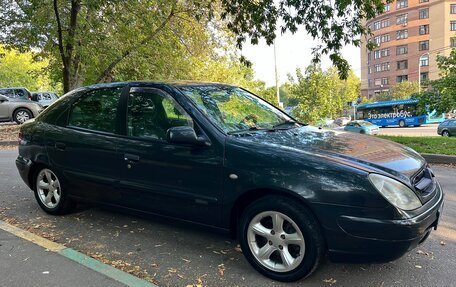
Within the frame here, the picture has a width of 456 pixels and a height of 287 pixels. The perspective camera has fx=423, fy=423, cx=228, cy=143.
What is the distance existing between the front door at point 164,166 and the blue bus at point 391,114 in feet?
140

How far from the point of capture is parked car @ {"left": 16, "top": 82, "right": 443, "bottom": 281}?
3033 mm

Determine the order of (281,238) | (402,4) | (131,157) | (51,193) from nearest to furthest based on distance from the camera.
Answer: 1. (281,238)
2. (131,157)
3. (51,193)
4. (402,4)

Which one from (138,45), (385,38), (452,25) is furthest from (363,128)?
(385,38)

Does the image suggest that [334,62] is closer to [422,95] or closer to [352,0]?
[352,0]

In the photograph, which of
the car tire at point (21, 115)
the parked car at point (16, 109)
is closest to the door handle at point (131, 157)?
the parked car at point (16, 109)

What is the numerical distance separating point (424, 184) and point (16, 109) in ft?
69.8

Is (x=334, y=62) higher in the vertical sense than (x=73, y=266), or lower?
higher

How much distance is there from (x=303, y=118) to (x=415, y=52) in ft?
232

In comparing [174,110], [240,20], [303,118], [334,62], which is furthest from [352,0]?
[303,118]

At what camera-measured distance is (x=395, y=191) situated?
302cm

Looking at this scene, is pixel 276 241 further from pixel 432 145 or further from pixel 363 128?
pixel 363 128

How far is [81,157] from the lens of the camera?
14.9 feet

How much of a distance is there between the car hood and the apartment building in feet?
252

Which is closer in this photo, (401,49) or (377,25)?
(401,49)
